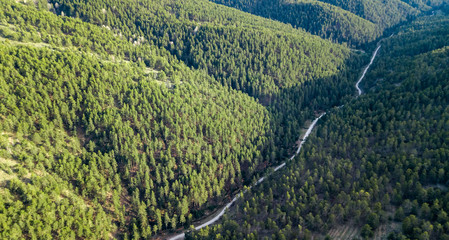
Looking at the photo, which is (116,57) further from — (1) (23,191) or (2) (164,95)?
(1) (23,191)

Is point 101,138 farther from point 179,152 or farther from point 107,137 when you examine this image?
point 179,152

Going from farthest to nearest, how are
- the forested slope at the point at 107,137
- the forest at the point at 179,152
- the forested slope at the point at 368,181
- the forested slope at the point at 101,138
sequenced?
the forested slope at the point at 107,137, the forested slope at the point at 101,138, the forest at the point at 179,152, the forested slope at the point at 368,181

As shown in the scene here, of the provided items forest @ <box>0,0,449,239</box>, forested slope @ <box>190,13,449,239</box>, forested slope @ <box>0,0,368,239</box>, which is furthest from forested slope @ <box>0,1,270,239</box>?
forested slope @ <box>190,13,449,239</box>

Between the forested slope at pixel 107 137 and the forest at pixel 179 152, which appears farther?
the forested slope at pixel 107 137

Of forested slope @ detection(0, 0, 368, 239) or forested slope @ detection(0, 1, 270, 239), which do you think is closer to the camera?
forested slope @ detection(0, 1, 270, 239)

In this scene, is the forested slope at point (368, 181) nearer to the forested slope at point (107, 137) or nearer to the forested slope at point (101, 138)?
the forested slope at point (107, 137)

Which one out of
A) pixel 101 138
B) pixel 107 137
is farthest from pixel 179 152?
pixel 101 138

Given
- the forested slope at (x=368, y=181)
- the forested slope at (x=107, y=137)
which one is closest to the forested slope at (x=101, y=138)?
the forested slope at (x=107, y=137)

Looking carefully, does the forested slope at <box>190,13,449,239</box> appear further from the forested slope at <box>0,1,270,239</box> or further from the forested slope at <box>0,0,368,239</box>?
→ the forested slope at <box>0,1,270,239</box>
